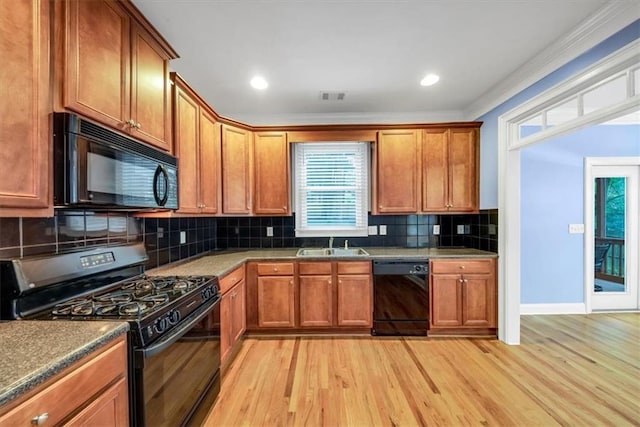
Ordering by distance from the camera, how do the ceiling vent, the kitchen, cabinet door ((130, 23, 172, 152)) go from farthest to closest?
the ceiling vent
cabinet door ((130, 23, 172, 152))
the kitchen

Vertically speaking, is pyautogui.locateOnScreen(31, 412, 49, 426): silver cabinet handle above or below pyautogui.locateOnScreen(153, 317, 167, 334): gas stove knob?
below

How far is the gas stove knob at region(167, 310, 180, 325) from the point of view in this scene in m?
1.40

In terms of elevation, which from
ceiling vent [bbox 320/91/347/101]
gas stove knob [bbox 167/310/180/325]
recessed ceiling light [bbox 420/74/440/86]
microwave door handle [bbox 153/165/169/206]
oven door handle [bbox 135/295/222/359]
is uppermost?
recessed ceiling light [bbox 420/74/440/86]

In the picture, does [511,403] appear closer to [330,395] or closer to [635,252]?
[330,395]

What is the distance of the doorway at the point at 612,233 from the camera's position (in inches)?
144

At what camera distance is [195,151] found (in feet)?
8.03

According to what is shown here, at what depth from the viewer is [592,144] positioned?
367 cm

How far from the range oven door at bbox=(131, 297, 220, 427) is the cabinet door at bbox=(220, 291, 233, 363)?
266 mm

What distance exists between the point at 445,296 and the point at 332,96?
2.52m

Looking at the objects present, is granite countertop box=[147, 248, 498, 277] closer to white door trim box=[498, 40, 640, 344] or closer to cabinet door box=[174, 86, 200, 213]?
white door trim box=[498, 40, 640, 344]

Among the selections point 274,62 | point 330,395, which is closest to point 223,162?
point 274,62

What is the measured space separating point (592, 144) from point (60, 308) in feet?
18.6

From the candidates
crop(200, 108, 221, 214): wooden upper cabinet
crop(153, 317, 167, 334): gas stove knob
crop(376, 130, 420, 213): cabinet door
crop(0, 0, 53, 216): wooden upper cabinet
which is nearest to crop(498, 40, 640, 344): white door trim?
crop(376, 130, 420, 213): cabinet door

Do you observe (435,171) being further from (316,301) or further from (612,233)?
(612,233)
